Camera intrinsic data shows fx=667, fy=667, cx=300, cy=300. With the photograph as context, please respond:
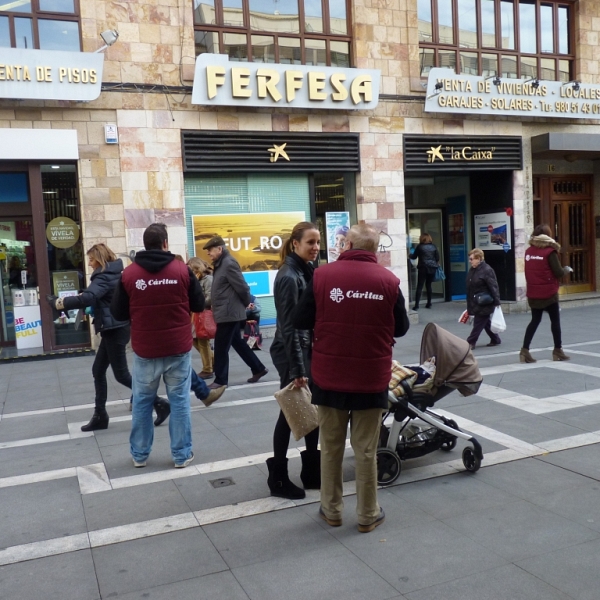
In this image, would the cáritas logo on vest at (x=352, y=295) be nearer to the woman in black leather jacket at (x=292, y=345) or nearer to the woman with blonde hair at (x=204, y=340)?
the woman in black leather jacket at (x=292, y=345)

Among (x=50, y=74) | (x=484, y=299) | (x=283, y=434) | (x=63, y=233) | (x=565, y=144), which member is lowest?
(x=283, y=434)

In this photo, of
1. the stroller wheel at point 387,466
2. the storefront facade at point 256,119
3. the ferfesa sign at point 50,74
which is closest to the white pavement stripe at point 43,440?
the stroller wheel at point 387,466

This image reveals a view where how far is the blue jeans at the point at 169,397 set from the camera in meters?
5.02

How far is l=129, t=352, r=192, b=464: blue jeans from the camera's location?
502 cm

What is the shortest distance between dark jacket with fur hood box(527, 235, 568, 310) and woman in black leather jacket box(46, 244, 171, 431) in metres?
5.18

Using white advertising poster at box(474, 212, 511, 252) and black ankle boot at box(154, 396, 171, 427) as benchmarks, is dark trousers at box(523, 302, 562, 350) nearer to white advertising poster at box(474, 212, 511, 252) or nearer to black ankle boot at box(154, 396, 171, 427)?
black ankle boot at box(154, 396, 171, 427)

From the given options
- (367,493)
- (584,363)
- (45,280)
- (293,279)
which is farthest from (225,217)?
(367,493)

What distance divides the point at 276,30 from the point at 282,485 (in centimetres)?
991

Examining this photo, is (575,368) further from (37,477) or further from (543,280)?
(37,477)

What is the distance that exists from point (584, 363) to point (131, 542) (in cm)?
672

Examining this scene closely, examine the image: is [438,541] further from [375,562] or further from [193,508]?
[193,508]

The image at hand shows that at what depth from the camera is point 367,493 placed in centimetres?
389

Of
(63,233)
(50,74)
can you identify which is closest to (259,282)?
(63,233)

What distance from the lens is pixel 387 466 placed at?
15.3 ft
